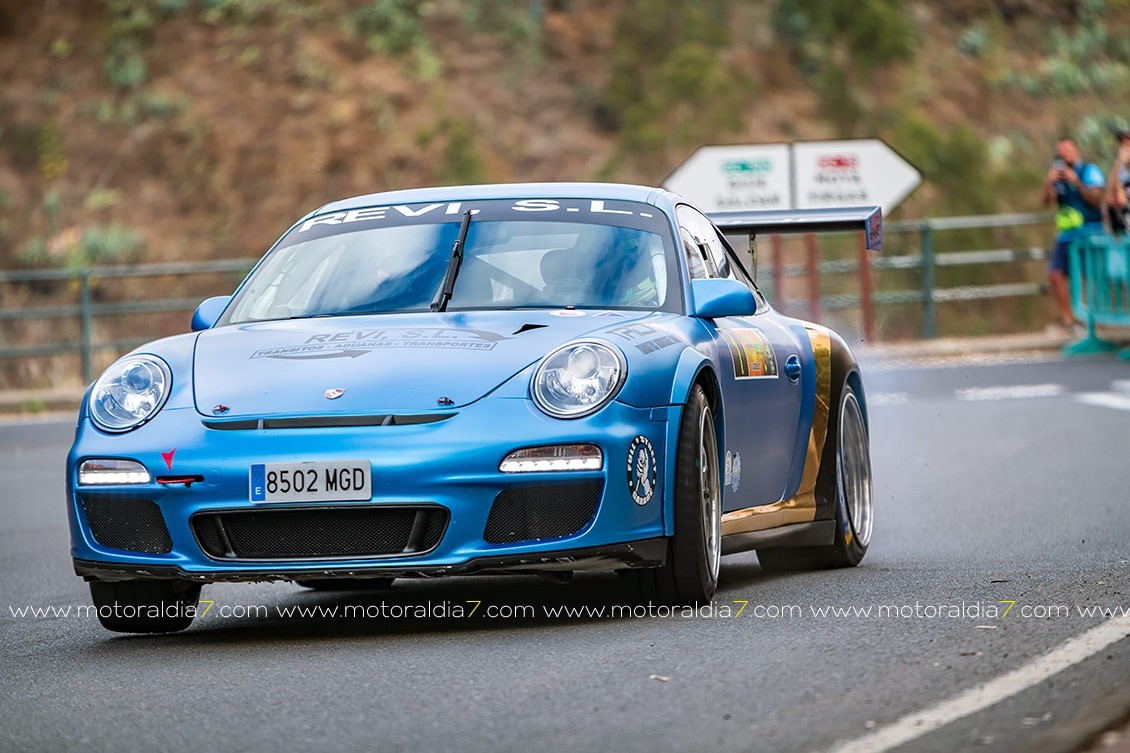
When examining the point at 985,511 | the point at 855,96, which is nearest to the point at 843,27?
the point at 855,96

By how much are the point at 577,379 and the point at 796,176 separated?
18.8m

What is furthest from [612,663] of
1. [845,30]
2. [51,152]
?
[845,30]

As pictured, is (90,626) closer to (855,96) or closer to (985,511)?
(985,511)

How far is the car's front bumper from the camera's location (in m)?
6.44

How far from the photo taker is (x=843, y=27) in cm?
3759

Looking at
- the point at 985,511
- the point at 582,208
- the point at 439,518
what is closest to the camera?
the point at 439,518

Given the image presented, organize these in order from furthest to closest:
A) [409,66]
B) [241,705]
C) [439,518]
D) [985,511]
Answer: [409,66] < [985,511] < [439,518] < [241,705]

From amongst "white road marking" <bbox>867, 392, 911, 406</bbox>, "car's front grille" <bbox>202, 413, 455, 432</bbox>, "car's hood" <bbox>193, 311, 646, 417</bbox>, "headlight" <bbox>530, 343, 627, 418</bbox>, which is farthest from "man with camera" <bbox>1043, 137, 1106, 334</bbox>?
"car's front grille" <bbox>202, 413, 455, 432</bbox>

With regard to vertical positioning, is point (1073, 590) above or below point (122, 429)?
below

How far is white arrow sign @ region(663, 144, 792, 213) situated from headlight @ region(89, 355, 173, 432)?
17.8 m

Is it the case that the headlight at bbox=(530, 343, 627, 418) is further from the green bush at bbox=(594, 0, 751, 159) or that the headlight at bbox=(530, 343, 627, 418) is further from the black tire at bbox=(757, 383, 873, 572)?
the green bush at bbox=(594, 0, 751, 159)

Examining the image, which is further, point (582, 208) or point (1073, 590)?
point (582, 208)

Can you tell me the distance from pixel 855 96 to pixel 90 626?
3001cm

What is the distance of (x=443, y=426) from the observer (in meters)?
6.50
